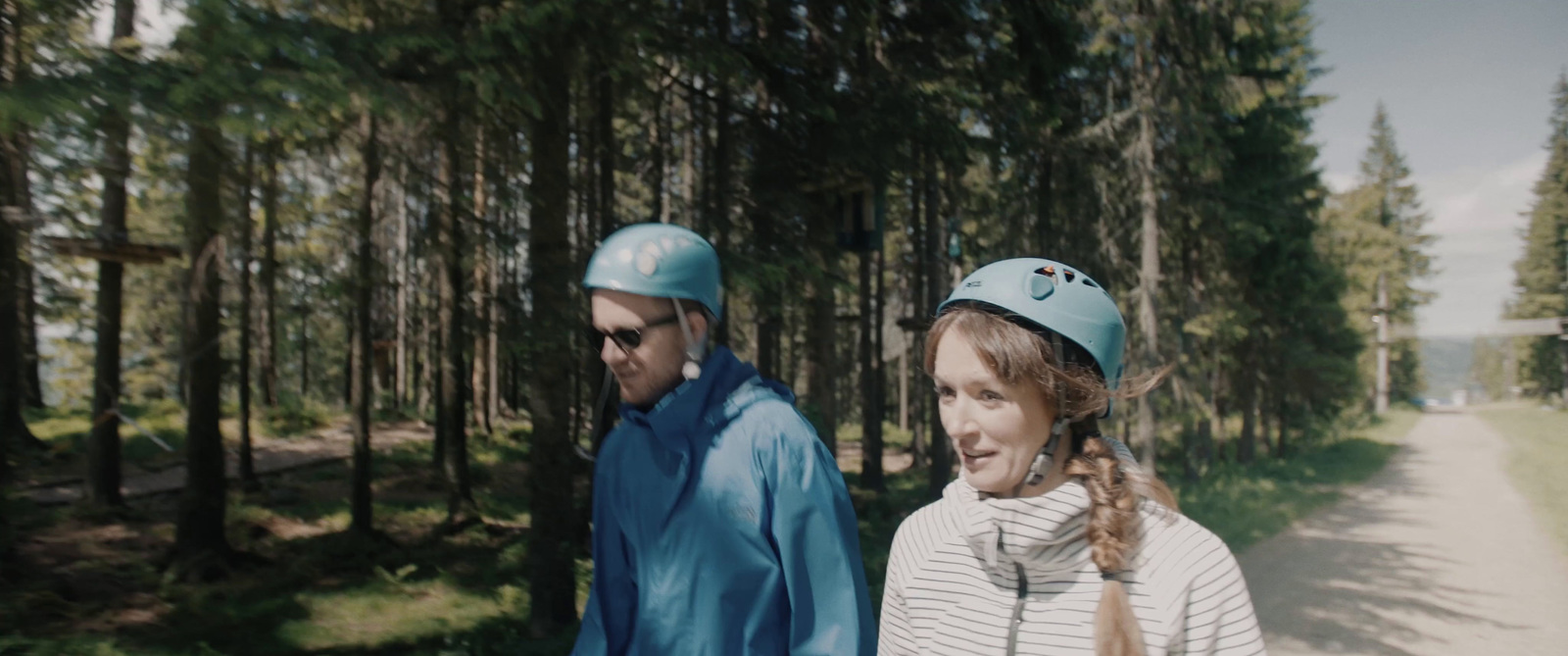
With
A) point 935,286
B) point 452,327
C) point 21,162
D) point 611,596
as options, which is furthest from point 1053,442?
point 935,286

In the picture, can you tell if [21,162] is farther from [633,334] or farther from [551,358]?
[633,334]

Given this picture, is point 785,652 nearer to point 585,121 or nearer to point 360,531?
point 585,121

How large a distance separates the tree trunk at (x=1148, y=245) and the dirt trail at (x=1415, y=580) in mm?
3087

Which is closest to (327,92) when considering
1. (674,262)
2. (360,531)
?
(674,262)

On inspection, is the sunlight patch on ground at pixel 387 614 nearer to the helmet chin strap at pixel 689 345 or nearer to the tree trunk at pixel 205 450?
the tree trunk at pixel 205 450

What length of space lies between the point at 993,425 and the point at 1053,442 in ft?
0.43

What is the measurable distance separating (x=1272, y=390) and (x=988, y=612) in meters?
29.7

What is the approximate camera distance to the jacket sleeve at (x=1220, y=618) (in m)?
1.54

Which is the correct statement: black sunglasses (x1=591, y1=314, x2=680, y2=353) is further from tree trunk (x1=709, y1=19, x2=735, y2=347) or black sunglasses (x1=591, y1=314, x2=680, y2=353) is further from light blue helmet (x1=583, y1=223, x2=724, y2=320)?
tree trunk (x1=709, y1=19, x2=735, y2=347)

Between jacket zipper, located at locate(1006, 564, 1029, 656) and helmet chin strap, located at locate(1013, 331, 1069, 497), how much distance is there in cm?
15

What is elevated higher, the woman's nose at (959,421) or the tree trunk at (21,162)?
the tree trunk at (21,162)

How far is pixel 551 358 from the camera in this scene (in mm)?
7766

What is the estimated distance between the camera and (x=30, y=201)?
5.80 meters

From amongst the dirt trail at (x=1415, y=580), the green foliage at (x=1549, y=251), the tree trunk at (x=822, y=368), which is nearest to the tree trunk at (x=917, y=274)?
the tree trunk at (x=822, y=368)
